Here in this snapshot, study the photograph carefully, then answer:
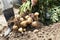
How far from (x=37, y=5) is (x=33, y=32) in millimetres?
837

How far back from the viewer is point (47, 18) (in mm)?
4246

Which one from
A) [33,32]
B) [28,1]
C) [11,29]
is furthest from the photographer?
[28,1]

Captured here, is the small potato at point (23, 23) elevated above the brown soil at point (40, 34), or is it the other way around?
the small potato at point (23, 23)

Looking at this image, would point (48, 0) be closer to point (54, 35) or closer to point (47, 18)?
point (47, 18)

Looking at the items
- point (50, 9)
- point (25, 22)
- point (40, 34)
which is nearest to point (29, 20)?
point (25, 22)

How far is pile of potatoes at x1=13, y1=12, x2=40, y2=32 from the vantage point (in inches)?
160

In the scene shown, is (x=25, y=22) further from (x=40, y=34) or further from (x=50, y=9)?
(x=50, y=9)

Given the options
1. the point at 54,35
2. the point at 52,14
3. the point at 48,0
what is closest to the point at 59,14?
the point at 52,14

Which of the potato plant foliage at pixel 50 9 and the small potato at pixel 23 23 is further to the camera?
the potato plant foliage at pixel 50 9

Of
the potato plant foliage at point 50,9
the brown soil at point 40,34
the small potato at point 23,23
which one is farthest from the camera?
→ the potato plant foliage at point 50,9

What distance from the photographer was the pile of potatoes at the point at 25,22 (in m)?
4.07

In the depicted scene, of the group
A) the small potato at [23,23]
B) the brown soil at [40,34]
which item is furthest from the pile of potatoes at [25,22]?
the brown soil at [40,34]

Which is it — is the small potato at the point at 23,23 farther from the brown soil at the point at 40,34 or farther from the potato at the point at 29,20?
the brown soil at the point at 40,34

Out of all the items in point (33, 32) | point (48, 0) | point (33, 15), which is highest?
point (48, 0)
